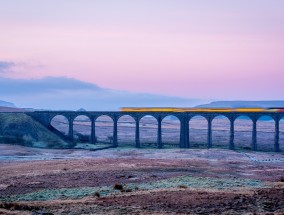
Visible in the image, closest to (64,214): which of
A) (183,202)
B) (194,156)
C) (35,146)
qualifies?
(183,202)

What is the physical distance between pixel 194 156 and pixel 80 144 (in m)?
24.7

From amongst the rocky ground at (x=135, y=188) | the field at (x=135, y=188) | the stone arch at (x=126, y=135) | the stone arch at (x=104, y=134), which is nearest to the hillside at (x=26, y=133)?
the stone arch at (x=104, y=134)

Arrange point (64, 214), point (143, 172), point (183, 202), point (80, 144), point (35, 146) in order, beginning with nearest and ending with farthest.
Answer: point (64, 214)
point (183, 202)
point (143, 172)
point (35, 146)
point (80, 144)

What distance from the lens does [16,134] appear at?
79688 millimetres

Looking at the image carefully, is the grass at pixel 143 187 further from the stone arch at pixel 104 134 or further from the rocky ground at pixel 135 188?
the stone arch at pixel 104 134

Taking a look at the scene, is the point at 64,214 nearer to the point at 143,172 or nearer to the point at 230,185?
the point at 230,185

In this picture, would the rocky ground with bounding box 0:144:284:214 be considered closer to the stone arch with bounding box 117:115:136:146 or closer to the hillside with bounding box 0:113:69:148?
the hillside with bounding box 0:113:69:148

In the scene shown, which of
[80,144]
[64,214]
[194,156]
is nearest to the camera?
[64,214]

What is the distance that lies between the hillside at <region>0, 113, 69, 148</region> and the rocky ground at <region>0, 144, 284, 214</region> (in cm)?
1828

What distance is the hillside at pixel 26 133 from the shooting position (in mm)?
78312

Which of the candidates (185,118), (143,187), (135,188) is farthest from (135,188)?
(185,118)

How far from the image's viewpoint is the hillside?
78.3 meters

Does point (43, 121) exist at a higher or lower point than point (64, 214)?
higher

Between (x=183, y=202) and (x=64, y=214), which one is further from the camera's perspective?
(x=183, y=202)
